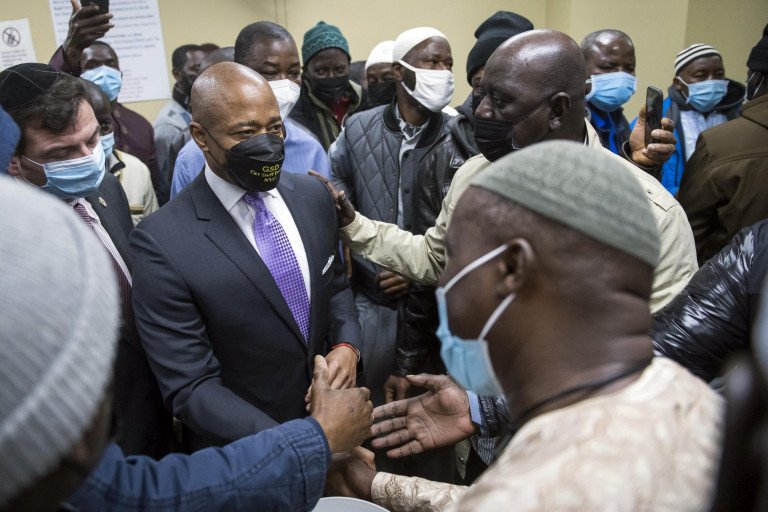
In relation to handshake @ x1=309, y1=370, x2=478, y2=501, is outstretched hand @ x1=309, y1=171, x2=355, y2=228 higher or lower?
higher

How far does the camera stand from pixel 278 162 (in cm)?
184

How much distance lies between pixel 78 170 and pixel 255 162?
1.96 ft

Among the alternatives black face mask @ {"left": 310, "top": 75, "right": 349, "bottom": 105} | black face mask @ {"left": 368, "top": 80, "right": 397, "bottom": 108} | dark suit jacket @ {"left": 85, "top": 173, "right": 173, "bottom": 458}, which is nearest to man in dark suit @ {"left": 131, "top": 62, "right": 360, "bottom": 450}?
dark suit jacket @ {"left": 85, "top": 173, "right": 173, "bottom": 458}

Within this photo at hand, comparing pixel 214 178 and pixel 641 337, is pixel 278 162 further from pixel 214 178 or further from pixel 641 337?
pixel 641 337

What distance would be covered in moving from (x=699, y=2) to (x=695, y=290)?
4612 mm

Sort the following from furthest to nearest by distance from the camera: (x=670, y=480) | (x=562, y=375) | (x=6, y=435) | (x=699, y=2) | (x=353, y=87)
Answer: (x=699, y=2) < (x=353, y=87) < (x=562, y=375) < (x=670, y=480) < (x=6, y=435)

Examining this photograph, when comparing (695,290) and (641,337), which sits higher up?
(641,337)

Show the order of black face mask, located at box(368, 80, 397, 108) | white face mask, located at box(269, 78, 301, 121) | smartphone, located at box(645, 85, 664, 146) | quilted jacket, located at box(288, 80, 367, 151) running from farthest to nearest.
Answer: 1. black face mask, located at box(368, 80, 397, 108)
2. quilted jacket, located at box(288, 80, 367, 151)
3. white face mask, located at box(269, 78, 301, 121)
4. smartphone, located at box(645, 85, 664, 146)

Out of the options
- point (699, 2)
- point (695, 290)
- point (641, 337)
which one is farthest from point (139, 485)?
point (699, 2)

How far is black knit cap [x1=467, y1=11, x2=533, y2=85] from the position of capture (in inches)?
132

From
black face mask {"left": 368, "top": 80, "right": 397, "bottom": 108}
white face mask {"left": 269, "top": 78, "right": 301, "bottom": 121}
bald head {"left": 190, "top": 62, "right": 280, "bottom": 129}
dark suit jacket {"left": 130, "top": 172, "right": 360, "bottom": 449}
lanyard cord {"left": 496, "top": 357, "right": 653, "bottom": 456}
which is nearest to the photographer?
lanyard cord {"left": 496, "top": 357, "right": 653, "bottom": 456}

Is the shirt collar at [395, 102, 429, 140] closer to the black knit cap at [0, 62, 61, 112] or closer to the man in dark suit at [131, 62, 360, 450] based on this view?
the man in dark suit at [131, 62, 360, 450]

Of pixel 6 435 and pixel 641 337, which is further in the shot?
pixel 641 337

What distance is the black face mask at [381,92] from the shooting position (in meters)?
4.14
